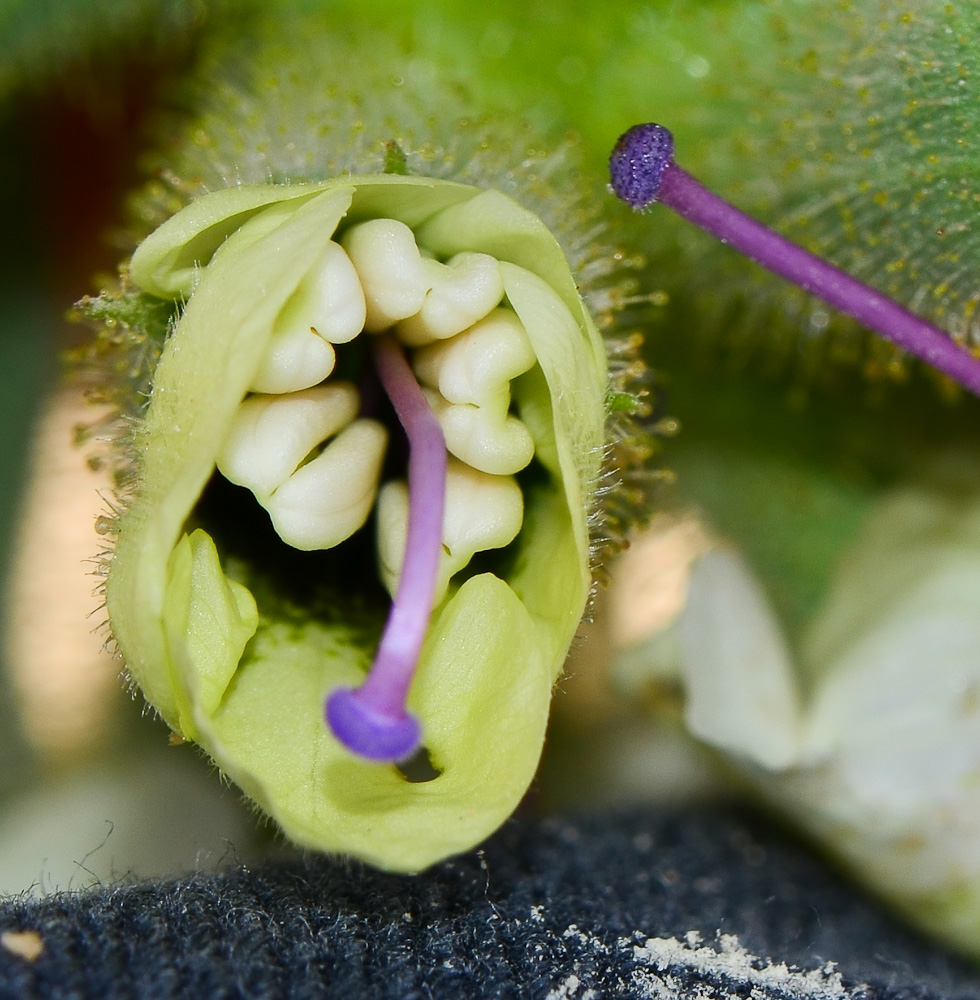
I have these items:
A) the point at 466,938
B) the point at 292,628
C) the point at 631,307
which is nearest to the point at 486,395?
the point at 292,628

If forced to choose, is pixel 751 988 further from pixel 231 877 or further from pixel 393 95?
pixel 393 95

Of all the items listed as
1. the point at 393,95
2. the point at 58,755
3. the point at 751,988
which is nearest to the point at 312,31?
the point at 393,95

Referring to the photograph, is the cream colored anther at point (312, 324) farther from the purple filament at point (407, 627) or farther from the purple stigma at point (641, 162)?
the purple stigma at point (641, 162)

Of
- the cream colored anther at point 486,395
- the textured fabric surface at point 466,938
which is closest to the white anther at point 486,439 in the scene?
the cream colored anther at point 486,395

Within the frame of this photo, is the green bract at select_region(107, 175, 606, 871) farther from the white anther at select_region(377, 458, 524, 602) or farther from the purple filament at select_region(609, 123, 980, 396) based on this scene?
the purple filament at select_region(609, 123, 980, 396)

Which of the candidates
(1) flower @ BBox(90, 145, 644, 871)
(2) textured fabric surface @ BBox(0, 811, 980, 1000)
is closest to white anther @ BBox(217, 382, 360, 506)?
(1) flower @ BBox(90, 145, 644, 871)

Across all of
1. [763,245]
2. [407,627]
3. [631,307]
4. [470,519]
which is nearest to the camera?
[407,627]

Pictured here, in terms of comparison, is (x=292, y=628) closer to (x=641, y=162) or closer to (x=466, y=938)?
(x=466, y=938)
